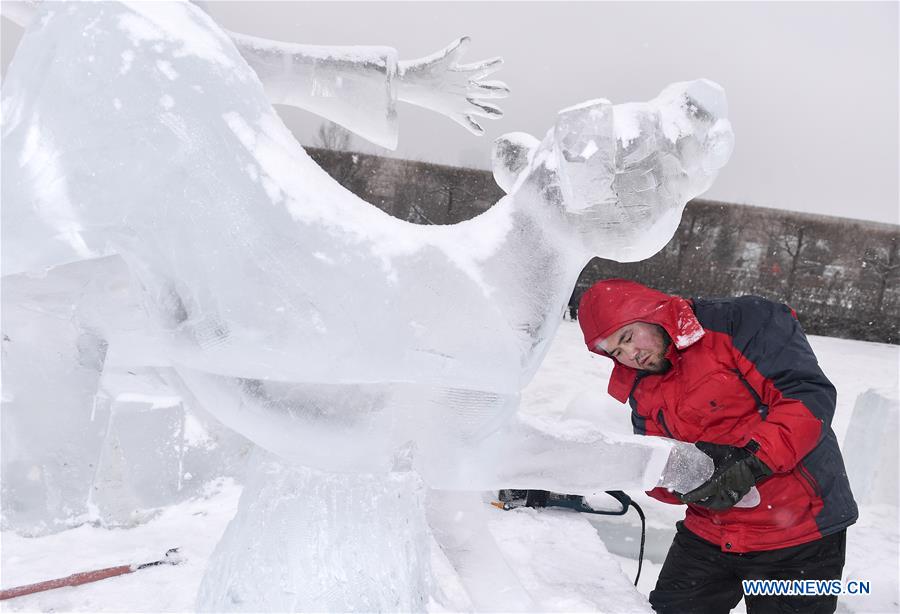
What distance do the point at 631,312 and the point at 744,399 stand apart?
390 mm

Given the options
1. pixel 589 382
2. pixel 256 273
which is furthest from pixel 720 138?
pixel 589 382

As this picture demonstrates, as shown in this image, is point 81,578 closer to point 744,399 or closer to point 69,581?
point 69,581

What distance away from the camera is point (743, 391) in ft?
5.68

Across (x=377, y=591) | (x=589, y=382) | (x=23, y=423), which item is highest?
(x=23, y=423)

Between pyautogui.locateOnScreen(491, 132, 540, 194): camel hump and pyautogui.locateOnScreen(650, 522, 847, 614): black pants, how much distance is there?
4.75 ft

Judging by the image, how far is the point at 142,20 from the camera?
0.60 m

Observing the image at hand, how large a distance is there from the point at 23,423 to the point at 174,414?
0.70m

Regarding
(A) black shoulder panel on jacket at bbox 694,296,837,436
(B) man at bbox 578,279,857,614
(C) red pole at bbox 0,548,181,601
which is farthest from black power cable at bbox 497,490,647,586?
(C) red pole at bbox 0,548,181,601

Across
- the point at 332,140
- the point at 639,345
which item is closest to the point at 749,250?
the point at 332,140

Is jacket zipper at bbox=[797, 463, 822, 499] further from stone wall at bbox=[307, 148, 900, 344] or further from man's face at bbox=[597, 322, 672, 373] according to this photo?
stone wall at bbox=[307, 148, 900, 344]

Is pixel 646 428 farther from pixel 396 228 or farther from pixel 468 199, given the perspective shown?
pixel 468 199

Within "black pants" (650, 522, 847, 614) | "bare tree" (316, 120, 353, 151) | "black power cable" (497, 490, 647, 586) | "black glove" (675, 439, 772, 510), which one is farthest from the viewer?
"bare tree" (316, 120, 353, 151)

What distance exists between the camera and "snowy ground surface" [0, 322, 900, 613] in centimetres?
106

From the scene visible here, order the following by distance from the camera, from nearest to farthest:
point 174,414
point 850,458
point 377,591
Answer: point 377,591 → point 174,414 → point 850,458
